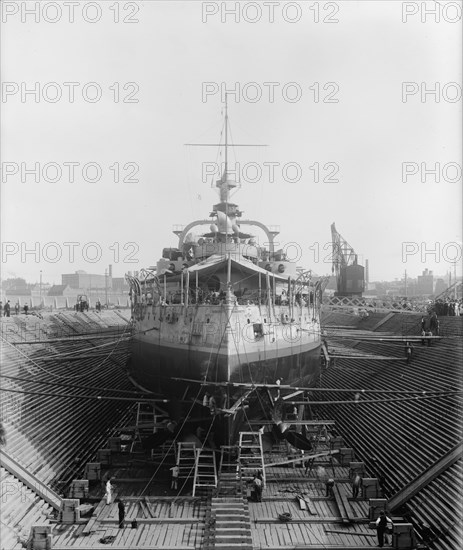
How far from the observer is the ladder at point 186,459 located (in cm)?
1200

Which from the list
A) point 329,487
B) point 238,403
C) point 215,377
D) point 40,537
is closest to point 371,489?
point 329,487

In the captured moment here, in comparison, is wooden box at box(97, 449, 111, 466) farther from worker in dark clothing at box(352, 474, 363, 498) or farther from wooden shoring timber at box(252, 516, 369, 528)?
Answer: worker in dark clothing at box(352, 474, 363, 498)

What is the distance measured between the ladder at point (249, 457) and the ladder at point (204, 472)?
0.67 metres

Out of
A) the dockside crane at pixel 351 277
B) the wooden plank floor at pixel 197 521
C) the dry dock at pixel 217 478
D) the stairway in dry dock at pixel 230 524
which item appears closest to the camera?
the stairway in dry dock at pixel 230 524

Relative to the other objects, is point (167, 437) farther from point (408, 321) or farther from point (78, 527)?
point (408, 321)

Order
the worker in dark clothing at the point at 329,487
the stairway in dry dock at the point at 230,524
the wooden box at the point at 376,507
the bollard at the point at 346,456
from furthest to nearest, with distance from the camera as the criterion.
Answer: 1. the bollard at the point at 346,456
2. the worker in dark clothing at the point at 329,487
3. the wooden box at the point at 376,507
4. the stairway in dry dock at the point at 230,524

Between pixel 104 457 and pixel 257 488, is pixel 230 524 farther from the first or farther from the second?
pixel 104 457

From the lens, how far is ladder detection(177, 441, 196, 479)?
39.4 feet

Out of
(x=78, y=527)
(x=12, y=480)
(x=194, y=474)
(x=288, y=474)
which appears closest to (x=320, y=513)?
(x=288, y=474)

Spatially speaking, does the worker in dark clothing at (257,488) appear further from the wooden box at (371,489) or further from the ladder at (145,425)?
the ladder at (145,425)

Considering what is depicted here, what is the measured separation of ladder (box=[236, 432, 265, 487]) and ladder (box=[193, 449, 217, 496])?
26.3 inches

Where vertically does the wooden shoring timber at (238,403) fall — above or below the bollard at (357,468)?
above

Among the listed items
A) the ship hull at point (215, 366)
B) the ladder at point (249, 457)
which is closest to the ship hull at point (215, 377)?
the ship hull at point (215, 366)

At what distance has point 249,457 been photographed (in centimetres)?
1191
